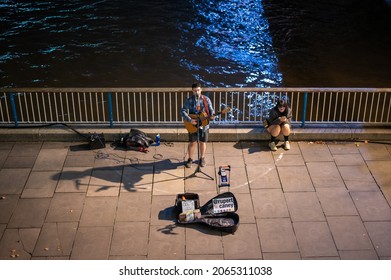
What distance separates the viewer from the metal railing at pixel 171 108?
36.4ft

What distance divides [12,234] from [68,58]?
35.3 ft

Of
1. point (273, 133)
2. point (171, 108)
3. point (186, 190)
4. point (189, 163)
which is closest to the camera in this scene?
point (186, 190)

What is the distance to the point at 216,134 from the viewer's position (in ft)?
37.2

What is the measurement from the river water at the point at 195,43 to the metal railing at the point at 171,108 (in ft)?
5.50

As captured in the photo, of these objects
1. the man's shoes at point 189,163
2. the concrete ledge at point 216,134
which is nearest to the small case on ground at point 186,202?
the man's shoes at point 189,163

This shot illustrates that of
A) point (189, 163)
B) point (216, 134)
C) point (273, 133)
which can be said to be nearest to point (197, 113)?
point (189, 163)

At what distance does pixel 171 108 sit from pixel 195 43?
586 cm

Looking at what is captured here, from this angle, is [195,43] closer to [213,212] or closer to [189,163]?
[189,163]

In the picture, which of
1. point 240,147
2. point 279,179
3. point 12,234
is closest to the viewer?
point 12,234

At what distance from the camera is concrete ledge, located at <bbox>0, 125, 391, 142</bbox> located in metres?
11.4

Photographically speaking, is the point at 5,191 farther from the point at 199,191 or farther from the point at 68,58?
the point at 68,58
